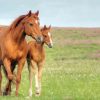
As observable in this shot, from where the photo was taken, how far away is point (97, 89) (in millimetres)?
20469

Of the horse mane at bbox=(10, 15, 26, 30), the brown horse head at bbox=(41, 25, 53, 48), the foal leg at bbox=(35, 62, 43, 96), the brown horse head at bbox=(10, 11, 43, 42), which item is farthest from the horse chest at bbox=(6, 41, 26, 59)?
the brown horse head at bbox=(41, 25, 53, 48)

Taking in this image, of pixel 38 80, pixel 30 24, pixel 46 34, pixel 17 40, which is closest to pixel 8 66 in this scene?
pixel 17 40

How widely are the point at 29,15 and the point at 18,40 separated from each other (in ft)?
2.58

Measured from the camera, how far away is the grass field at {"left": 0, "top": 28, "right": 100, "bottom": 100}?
1798 centimetres

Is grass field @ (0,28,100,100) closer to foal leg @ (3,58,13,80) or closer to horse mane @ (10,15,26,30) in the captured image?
foal leg @ (3,58,13,80)

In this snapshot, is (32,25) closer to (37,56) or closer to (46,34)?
(37,56)

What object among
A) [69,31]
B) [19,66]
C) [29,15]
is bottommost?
[69,31]

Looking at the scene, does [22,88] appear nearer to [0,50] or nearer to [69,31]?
[0,50]

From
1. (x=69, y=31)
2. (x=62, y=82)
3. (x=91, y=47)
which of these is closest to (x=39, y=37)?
(x=62, y=82)

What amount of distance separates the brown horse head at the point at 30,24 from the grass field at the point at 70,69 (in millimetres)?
1771

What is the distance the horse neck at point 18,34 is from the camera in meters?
15.6

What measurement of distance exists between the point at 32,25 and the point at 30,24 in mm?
79

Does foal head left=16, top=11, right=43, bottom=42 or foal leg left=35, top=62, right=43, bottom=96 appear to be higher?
foal head left=16, top=11, right=43, bottom=42

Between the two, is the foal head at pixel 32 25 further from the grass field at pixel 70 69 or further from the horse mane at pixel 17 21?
the grass field at pixel 70 69
